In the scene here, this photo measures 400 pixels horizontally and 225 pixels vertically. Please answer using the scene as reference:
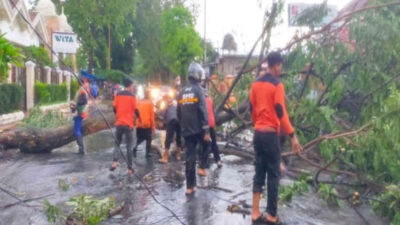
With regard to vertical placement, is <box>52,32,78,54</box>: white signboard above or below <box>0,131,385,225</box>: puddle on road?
above

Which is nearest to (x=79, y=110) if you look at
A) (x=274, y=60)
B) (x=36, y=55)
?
(x=274, y=60)

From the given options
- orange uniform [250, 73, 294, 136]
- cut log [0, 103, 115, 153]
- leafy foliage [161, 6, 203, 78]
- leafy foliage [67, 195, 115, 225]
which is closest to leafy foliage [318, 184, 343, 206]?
orange uniform [250, 73, 294, 136]

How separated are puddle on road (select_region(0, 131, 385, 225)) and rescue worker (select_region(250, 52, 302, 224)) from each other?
1.06ft

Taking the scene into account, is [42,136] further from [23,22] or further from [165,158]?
[23,22]

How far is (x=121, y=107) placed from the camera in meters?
7.01

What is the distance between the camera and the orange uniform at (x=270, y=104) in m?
4.32

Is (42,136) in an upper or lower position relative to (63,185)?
upper

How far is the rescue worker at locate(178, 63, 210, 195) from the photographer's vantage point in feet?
18.5

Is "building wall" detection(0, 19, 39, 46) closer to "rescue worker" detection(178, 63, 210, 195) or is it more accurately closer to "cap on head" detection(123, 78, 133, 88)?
"cap on head" detection(123, 78, 133, 88)

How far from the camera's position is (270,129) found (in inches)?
173

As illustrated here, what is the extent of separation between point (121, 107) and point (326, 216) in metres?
3.88

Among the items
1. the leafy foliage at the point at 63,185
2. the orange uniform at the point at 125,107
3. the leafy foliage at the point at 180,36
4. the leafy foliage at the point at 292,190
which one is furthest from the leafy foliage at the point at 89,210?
the leafy foliage at the point at 180,36

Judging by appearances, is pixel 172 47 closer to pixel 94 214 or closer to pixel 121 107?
pixel 121 107

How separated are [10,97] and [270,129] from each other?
1324 cm
